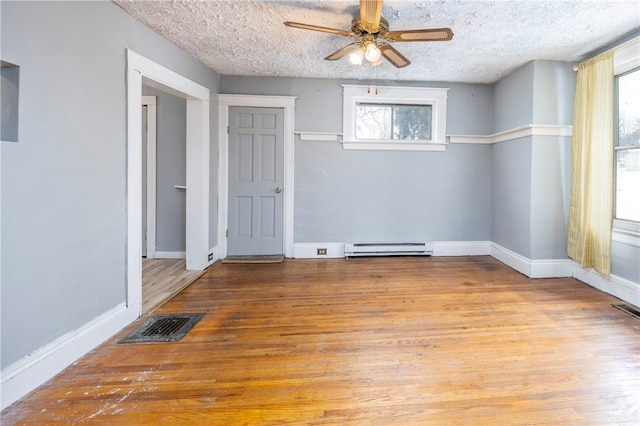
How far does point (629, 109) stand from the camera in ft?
8.74

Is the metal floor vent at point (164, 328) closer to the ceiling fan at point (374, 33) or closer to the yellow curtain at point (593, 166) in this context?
the ceiling fan at point (374, 33)

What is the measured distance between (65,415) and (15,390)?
0.33 metres

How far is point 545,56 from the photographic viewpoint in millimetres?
3043

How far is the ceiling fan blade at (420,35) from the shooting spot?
6.69 feet

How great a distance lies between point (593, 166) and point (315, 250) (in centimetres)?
317

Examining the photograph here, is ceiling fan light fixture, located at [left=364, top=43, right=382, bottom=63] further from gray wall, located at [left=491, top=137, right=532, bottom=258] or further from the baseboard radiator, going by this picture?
the baseboard radiator

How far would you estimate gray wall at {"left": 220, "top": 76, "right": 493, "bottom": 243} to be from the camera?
12.9ft

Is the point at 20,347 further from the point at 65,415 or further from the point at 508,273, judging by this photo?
the point at 508,273

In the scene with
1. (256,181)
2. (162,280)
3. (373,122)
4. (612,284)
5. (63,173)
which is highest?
(373,122)

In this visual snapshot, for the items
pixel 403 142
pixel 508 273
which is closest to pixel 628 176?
pixel 508 273

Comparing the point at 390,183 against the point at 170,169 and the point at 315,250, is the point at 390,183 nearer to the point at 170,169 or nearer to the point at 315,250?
the point at 315,250

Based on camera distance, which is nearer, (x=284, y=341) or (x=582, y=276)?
(x=284, y=341)

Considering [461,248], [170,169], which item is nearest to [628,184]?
[461,248]

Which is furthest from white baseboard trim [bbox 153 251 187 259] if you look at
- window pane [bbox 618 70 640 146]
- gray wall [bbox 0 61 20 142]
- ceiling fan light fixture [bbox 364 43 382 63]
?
window pane [bbox 618 70 640 146]
